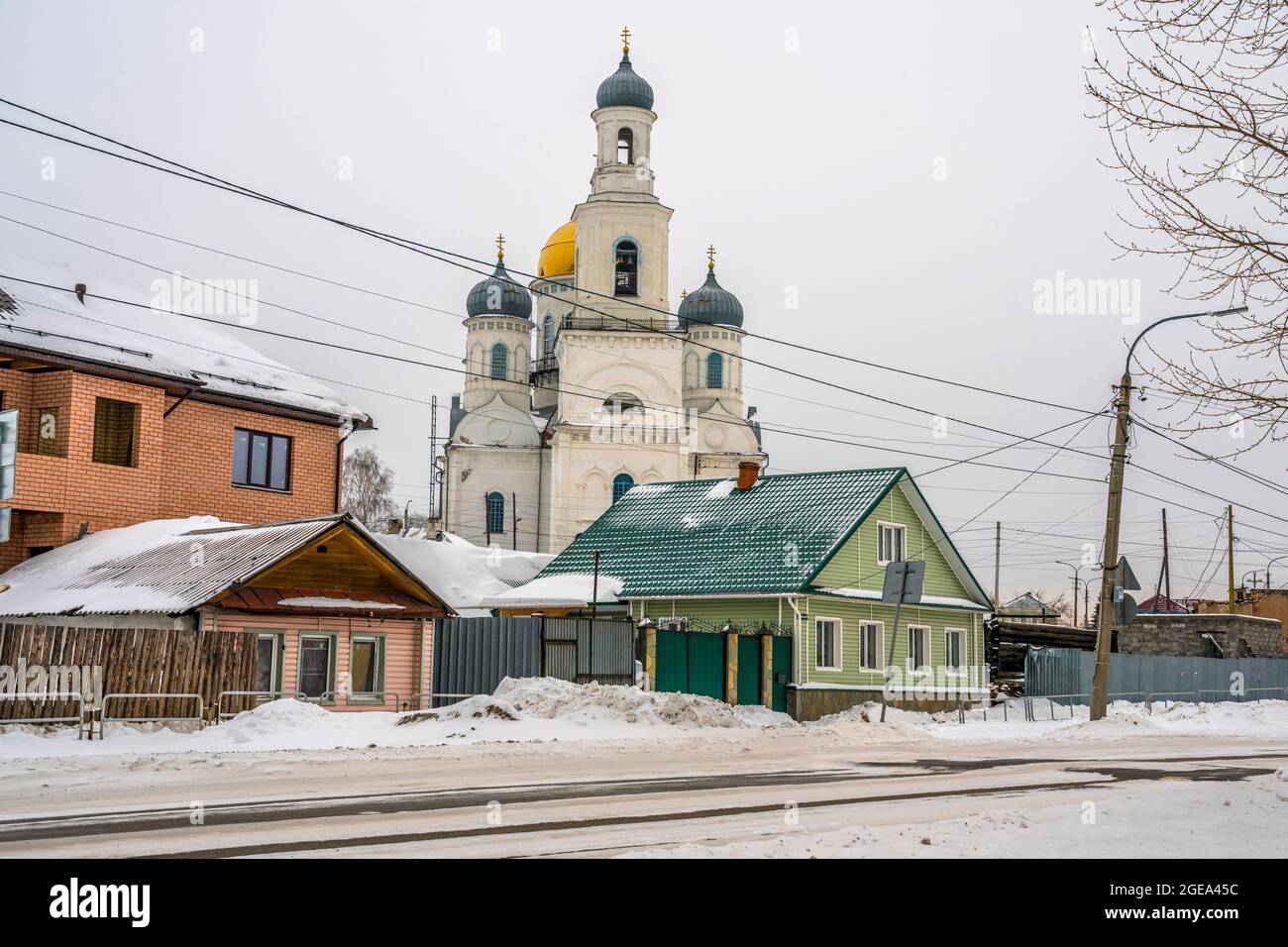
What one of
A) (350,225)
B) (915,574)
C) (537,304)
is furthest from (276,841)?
(537,304)

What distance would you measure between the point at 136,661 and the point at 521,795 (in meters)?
10.1

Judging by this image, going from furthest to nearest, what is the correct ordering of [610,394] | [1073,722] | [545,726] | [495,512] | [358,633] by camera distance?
[495,512] → [610,394] → [1073,722] → [358,633] → [545,726]

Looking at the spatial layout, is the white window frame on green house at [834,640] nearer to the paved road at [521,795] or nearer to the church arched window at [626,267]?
the paved road at [521,795]

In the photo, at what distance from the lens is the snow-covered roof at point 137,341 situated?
30438 mm

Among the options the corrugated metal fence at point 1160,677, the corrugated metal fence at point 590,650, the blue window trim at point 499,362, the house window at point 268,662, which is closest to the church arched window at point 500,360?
the blue window trim at point 499,362

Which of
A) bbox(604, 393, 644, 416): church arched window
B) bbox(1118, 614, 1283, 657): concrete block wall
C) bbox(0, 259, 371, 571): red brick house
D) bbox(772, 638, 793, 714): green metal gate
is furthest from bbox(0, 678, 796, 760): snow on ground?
bbox(604, 393, 644, 416): church arched window

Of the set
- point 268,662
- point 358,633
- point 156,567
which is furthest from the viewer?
point 358,633

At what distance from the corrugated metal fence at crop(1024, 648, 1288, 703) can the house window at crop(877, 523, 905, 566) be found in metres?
6.35

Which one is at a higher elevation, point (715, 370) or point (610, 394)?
point (715, 370)

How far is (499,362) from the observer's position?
77.2 m

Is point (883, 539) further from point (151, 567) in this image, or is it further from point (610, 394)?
point (610, 394)

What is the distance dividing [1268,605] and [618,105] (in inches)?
1911

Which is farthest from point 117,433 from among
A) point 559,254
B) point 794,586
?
point 559,254
